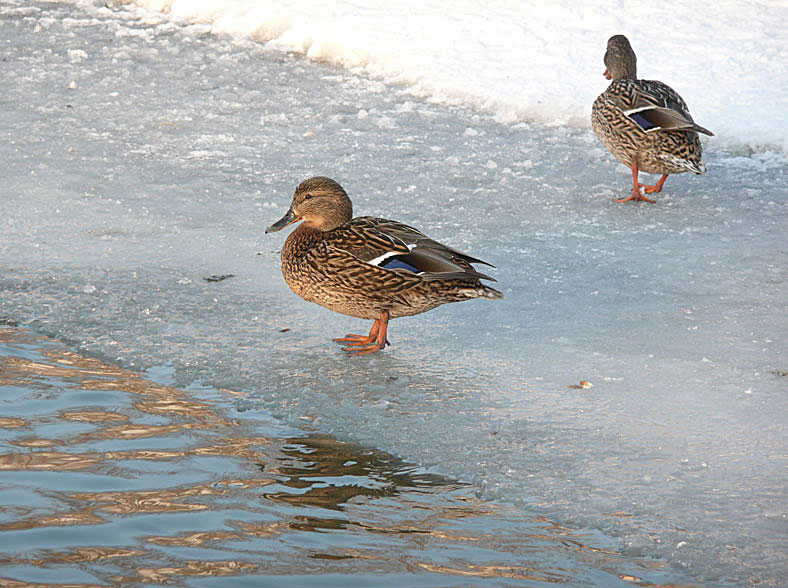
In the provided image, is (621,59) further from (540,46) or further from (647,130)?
(540,46)

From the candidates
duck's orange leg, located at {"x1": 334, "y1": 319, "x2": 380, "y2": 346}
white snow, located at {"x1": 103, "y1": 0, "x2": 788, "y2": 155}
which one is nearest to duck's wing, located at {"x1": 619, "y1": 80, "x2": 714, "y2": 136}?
white snow, located at {"x1": 103, "y1": 0, "x2": 788, "y2": 155}

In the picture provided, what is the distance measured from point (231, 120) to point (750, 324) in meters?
4.52

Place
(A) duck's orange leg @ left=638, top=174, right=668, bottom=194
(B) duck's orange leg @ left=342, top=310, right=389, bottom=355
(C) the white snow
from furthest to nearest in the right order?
(C) the white snow
(A) duck's orange leg @ left=638, top=174, right=668, bottom=194
(B) duck's orange leg @ left=342, top=310, right=389, bottom=355

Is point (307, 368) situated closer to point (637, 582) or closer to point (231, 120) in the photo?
point (637, 582)

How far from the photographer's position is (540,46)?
9664mm

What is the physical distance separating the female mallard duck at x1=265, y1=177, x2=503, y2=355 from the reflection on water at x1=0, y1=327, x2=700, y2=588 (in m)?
0.80

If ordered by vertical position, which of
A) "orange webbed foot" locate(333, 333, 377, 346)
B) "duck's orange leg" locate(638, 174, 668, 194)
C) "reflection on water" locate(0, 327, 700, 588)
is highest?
"duck's orange leg" locate(638, 174, 668, 194)

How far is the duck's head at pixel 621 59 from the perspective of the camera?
25.6ft

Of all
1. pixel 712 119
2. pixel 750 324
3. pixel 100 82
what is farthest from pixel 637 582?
pixel 100 82

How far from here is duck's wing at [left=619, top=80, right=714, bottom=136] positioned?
6.92m

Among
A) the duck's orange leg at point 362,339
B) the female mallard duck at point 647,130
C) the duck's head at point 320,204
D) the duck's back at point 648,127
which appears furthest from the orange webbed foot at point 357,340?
the duck's back at point 648,127

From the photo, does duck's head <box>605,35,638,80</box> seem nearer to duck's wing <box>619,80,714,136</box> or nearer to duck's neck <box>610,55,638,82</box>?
duck's neck <box>610,55,638,82</box>

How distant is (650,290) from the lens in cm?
553

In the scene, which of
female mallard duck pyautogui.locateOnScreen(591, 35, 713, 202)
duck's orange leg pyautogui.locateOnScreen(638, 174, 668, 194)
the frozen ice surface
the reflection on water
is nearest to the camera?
the reflection on water
